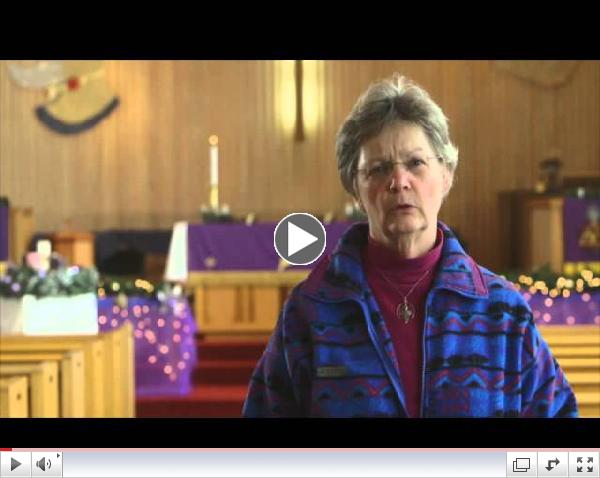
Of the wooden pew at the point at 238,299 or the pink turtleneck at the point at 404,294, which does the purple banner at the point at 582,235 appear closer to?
the wooden pew at the point at 238,299

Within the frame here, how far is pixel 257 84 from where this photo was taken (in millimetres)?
7840

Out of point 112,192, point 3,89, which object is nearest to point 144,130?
point 112,192

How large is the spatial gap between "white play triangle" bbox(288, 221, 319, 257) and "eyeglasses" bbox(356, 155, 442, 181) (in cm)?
29

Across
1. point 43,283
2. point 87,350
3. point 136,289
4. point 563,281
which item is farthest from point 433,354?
point 136,289

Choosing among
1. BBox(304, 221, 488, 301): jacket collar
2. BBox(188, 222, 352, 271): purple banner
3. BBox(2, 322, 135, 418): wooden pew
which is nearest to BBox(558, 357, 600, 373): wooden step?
BBox(304, 221, 488, 301): jacket collar

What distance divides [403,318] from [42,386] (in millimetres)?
1228

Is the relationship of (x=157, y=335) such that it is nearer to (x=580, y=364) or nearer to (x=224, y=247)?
(x=224, y=247)

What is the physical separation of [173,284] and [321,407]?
2652 millimetres

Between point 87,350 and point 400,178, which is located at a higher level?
point 400,178

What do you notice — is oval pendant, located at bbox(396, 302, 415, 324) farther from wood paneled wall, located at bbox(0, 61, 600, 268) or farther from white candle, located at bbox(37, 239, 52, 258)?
white candle, located at bbox(37, 239, 52, 258)

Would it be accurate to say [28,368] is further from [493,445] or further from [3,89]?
[493,445]

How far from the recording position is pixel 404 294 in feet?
8.84

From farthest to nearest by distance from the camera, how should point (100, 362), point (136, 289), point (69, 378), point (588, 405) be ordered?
point (136, 289) → point (100, 362) → point (69, 378) → point (588, 405)
